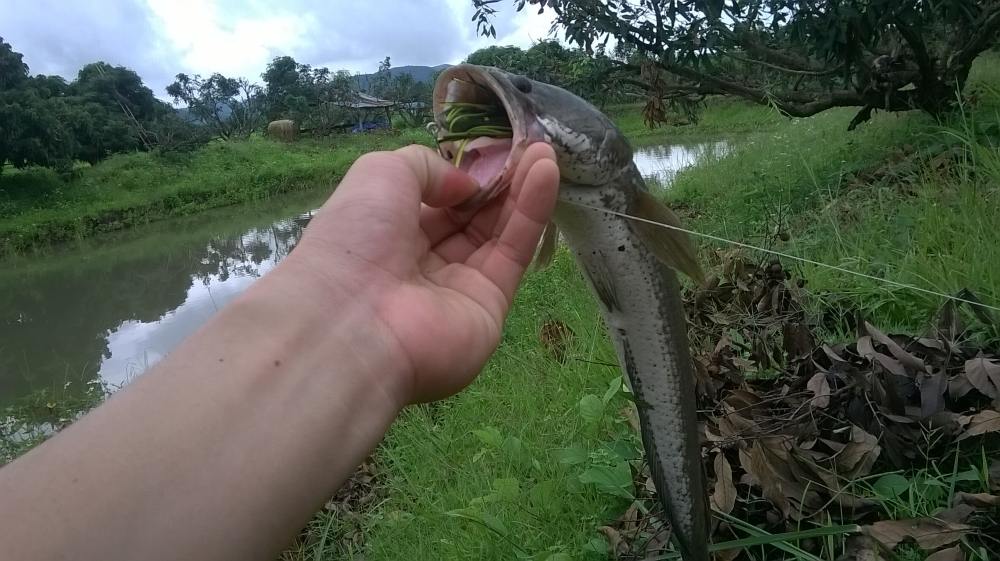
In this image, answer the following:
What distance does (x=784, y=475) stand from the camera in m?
1.90

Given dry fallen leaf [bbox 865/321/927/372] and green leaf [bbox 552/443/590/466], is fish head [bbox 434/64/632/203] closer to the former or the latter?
green leaf [bbox 552/443/590/466]

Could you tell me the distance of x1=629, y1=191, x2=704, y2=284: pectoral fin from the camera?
1730mm

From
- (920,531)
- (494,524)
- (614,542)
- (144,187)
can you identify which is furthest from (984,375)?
(144,187)

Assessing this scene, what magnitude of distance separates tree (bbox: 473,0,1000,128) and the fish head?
3.35 m

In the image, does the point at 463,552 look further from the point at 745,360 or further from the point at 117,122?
the point at 117,122

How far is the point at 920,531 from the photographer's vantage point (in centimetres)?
161

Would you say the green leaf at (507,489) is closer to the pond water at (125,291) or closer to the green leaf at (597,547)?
the green leaf at (597,547)

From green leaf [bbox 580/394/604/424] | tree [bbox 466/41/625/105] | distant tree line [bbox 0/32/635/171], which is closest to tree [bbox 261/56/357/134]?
distant tree line [bbox 0/32/635/171]

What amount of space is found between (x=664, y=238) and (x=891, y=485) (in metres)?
0.98

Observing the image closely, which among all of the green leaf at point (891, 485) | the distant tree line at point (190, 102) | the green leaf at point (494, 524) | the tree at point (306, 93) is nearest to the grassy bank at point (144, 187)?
the distant tree line at point (190, 102)

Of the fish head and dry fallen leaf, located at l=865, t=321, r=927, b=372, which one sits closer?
the fish head

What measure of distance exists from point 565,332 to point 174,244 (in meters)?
14.9

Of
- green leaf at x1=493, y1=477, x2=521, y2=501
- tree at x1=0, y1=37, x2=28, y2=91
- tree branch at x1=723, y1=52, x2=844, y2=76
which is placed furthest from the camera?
tree at x1=0, y1=37, x2=28, y2=91

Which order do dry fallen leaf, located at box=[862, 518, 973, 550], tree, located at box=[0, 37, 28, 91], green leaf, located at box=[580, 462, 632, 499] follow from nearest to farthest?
1. dry fallen leaf, located at box=[862, 518, 973, 550]
2. green leaf, located at box=[580, 462, 632, 499]
3. tree, located at box=[0, 37, 28, 91]
